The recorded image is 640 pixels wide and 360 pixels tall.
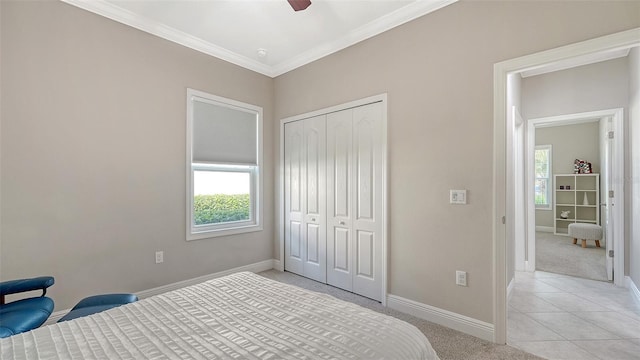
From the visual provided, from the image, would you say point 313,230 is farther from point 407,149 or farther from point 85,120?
point 85,120

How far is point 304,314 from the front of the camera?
4.47 feet

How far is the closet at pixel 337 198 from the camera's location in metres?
3.00

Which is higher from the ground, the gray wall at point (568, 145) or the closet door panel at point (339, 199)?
the gray wall at point (568, 145)

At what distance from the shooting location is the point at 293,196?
3928 mm

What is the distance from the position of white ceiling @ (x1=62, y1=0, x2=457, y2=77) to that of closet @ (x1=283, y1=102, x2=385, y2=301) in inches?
34.0

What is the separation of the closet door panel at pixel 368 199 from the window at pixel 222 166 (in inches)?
62.1

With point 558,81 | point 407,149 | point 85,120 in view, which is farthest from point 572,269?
point 85,120

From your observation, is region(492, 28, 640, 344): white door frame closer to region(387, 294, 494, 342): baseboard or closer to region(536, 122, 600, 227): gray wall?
region(387, 294, 494, 342): baseboard

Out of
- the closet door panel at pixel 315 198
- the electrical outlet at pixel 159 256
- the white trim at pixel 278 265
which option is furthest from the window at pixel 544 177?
the electrical outlet at pixel 159 256

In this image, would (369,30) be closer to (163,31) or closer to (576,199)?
(163,31)

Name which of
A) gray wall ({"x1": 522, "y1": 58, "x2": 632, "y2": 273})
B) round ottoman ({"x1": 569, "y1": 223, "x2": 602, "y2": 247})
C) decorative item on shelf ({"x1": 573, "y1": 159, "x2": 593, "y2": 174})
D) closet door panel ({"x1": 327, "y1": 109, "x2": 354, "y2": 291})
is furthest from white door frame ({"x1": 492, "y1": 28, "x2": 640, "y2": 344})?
decorative item on shelf ({"x1": 573, "y1": 159, "x2": 593, "y2": 174})

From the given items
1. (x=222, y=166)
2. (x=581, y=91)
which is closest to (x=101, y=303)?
(x=222, y=166)

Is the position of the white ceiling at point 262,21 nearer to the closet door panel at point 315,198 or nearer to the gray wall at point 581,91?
the closet door panel at point 315,198

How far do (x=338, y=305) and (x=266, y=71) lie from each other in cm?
356
